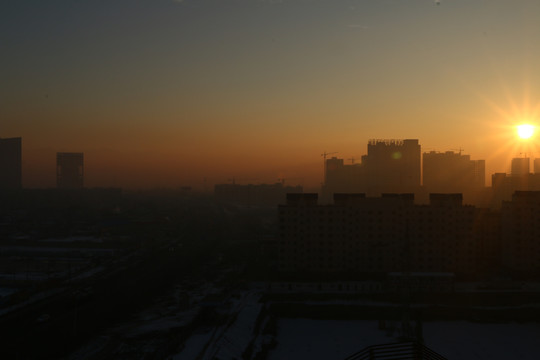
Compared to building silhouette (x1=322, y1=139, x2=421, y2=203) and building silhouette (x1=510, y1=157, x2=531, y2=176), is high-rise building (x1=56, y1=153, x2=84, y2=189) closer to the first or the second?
building silhouette (x1=322, y1=139, x2=421, y2=203)

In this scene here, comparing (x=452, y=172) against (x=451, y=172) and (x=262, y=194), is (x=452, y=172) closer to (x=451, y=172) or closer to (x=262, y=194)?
(x=451, y=172)

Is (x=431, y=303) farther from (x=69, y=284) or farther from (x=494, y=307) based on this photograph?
(x=69, y=284)

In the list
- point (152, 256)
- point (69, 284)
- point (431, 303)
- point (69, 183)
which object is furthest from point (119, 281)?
point (69, 183)

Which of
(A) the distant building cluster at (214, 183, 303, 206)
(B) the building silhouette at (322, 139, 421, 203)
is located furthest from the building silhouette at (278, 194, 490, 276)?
(A) the distant building cluster at (214, 183, 303, 206)

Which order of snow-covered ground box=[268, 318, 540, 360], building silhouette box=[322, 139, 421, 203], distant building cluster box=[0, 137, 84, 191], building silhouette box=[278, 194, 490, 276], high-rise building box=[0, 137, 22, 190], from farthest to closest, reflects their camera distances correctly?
high-rise building box=[0, 137, 22, 190] < distant building cluster box=[0, 137, 84, 191] < building silhouette box=[322, 139, 421, 203] < building silhouette box=[278, 194, 490, 276] < snow-covered ground box=[268, 318, 540, 360]

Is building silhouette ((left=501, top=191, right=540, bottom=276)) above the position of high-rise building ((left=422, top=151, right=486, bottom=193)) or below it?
below

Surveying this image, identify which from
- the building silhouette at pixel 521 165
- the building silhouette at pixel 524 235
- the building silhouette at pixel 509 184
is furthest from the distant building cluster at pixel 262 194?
the building silhouette at pixel 524 235
